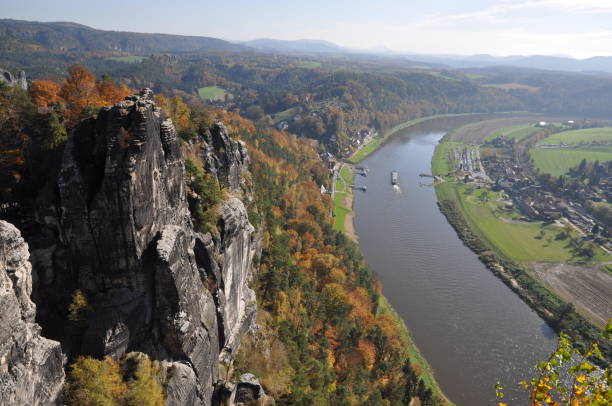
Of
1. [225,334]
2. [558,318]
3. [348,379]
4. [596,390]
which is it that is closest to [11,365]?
[225,334]

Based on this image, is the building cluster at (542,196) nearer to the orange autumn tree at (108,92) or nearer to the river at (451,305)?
the river at (451,305)

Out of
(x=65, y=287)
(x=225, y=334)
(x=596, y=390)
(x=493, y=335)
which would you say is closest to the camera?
(x=596, y=390)

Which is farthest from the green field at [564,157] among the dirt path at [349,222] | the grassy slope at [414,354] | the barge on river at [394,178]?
the grassy slope at [414,354]

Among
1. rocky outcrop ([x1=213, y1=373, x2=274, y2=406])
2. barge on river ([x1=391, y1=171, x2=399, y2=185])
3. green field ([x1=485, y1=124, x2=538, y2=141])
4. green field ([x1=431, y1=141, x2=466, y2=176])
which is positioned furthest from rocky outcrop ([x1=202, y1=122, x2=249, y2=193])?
green field ([x1=485, y1=124, x2=538, y2=141])

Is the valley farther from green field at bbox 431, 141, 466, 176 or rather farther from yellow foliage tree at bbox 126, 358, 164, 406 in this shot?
green field at bbox 431, 141, 466, 176

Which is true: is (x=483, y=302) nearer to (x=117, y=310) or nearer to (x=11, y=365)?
(x=117, y=310)

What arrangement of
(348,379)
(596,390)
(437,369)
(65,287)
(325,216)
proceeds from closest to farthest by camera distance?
(596,390) < (65,287) < (348,379) < (437,369) < (325,216)
